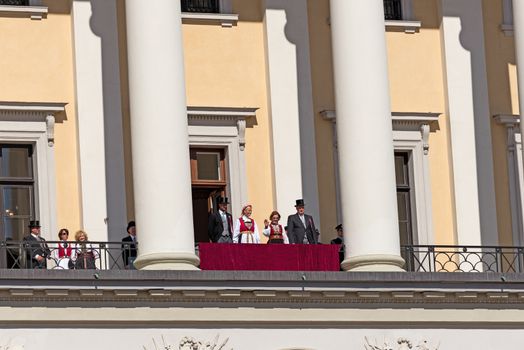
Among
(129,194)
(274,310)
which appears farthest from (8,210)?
(274,310)

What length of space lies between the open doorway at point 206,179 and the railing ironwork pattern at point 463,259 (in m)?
3.79

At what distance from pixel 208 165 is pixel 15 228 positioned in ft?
13.8

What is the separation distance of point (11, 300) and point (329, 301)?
577cm

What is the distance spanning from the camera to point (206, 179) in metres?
51.9

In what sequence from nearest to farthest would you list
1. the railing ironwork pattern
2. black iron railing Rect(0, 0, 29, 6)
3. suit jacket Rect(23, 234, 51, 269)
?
suit jacket Rect(23, 234, 51, 269) → black iron railing Rect(0, 0, 29, 6) → the railing ironwork pattern

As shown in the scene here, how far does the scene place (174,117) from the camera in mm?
47438

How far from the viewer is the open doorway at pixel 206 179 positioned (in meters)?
51.6

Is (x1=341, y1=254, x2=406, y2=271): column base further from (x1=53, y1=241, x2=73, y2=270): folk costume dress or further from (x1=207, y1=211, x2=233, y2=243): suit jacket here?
(x1=53, y1=241, x2=73, y2=270): folk costume dress

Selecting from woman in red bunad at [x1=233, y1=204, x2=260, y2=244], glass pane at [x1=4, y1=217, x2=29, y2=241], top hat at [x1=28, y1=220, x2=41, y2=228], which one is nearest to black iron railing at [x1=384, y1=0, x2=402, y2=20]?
woman in red bunad at [x1=233, y1=204, x2=260, y2=244]

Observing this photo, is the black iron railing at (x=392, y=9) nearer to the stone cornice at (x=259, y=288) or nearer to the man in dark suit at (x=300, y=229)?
the man in dark suit at (x=300, y=229)

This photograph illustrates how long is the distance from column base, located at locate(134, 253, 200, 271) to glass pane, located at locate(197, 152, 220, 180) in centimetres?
504

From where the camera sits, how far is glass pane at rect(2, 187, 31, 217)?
50281mm

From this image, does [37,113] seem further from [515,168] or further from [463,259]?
[515,168]

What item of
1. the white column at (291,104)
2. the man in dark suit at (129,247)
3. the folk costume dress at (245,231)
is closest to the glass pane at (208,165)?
Answer: the white column at (291,104)
